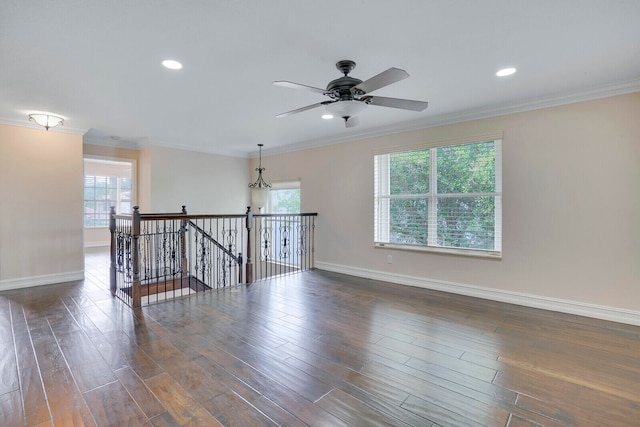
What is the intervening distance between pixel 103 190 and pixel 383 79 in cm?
982

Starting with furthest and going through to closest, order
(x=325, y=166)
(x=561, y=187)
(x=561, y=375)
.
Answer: (x=325, y=166) → (x=561, y=187) → (x=561, y=375)

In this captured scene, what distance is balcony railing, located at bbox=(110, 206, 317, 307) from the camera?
394 centimetres

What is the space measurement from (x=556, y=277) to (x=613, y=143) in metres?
1.55

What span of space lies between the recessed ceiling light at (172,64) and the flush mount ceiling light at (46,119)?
267 centimetres

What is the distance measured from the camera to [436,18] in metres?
2.06

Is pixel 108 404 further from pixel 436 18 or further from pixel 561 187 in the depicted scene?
pixel 561 187

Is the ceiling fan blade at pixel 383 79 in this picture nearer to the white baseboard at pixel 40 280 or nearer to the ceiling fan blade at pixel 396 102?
the ceiling fan blade at pixel 396 102

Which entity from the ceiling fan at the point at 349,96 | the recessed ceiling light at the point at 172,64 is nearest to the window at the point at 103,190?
the recessed ceiling light at the point at 172,64

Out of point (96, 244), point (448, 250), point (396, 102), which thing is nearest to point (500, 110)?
point (448, 250)

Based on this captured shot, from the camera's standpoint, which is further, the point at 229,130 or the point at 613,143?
the point at 229,130

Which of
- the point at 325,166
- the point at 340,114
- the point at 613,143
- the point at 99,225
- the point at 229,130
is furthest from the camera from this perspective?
the point at 99,225

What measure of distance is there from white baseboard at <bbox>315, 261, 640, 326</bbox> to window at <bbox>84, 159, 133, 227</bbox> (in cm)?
781

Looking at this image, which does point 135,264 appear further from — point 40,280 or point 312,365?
point 312,365

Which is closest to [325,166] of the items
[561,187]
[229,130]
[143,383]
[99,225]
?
[229,130]
